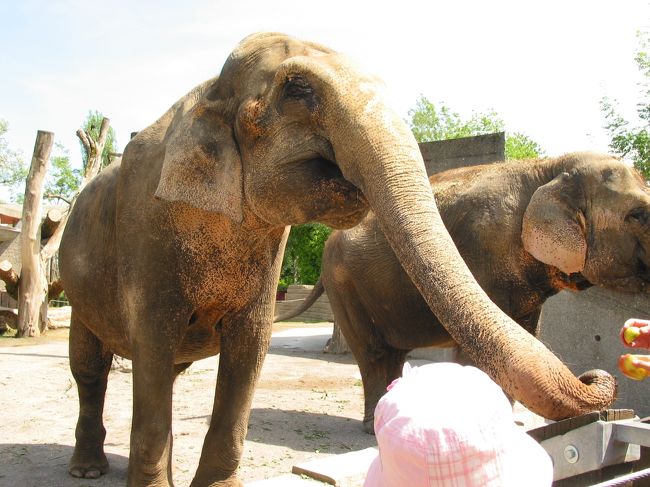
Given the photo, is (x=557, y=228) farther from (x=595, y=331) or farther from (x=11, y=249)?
(x=11, y=249)

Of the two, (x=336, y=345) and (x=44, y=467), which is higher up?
(x=44, y=467)

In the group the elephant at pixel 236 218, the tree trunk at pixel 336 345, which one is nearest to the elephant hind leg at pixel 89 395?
the elephant at pixel 236 218

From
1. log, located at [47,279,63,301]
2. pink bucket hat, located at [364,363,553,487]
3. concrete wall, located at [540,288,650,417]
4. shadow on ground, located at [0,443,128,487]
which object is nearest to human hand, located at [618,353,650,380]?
pink bucket hat, located at [364,363,553,487]

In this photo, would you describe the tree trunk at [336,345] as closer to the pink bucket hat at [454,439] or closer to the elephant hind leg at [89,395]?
the elephant hind leg at [89,395]

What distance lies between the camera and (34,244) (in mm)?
14500

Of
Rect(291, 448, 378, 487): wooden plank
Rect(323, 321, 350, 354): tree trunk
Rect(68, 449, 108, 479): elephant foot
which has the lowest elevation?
Rect(323, 321, 350, 354): tree trunk

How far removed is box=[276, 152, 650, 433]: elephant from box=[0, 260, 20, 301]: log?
32.4 feet

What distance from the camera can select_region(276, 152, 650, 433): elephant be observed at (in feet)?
16.4

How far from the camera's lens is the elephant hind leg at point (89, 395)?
14.6ft

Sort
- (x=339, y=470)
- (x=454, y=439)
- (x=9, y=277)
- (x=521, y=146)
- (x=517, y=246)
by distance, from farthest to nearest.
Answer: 1. (x=521, y=146)
2. (x=9, y=277)
3. (x=517, y=246)
4. (x=339, y=470)
5. (x=454, y=439)

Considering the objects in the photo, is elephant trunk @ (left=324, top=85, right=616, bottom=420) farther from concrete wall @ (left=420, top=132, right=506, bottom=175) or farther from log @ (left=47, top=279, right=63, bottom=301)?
log @ (left=47, top=279, right=63, bottom=301)

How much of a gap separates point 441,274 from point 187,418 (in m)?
4.40

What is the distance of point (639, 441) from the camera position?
2.39 metres

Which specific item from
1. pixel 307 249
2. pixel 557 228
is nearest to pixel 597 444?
pixel 557 228
